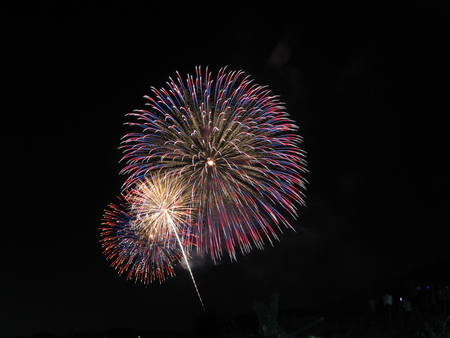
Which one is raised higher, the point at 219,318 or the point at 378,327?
the point at 219,318

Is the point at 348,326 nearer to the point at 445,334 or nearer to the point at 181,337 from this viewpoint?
the point at 445,334

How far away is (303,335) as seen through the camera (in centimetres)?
1328

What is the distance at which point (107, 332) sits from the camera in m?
29.4

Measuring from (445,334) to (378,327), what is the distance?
6.97 feet

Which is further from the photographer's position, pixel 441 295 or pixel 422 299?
pixel 422 299

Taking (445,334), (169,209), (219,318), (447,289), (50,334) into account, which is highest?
(169,209)

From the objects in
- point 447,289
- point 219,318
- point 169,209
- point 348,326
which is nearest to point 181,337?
point 169,209

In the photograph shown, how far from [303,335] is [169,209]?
845 cm

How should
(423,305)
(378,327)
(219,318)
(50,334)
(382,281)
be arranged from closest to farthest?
1. (378,327)
2. (219,318)
3. (423,305)
4. (50,334)
5. (382,281)

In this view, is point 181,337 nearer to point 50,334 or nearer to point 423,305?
point 50,334

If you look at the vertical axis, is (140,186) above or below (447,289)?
above

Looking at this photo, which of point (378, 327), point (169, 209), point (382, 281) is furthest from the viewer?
point (382, 281)

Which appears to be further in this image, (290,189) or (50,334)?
(50,334)

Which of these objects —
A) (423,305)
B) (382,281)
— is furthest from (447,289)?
(382,281)
